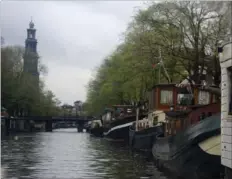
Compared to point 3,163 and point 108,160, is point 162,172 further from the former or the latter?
point 3,163

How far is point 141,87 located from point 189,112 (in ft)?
76.1

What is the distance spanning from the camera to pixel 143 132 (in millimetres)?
31391

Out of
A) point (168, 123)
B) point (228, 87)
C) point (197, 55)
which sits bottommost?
point (168, 123)

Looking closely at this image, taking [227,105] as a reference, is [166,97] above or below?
above

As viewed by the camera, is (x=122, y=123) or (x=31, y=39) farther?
(x=31, y=39)

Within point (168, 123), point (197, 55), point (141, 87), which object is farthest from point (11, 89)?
point (168, 123)

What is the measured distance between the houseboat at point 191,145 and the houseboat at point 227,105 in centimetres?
250

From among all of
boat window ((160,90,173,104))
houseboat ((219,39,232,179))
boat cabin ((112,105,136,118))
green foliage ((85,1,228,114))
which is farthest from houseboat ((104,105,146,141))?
houseboat ((219,39,232,179))

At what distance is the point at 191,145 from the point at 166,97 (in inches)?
500

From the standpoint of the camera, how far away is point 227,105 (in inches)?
497

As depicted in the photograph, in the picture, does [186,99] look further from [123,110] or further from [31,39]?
[31,39]

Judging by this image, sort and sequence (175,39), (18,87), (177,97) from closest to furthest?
(177,97) < (175,39) < (18,87)

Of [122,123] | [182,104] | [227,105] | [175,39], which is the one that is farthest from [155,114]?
[227,105]

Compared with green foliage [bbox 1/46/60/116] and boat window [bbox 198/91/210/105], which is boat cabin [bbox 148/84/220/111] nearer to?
boat window [bbox 198/91/210/105]
